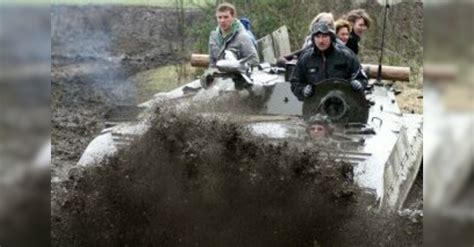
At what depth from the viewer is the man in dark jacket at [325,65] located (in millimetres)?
5215

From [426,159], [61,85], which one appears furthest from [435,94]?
[61,85]

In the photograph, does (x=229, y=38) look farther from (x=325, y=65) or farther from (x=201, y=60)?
(x=201, y=60)

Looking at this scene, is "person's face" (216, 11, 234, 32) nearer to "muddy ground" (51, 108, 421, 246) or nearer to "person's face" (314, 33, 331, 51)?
"person's face" (314, 33, 331, 51)

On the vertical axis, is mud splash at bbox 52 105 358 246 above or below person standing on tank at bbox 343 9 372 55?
below

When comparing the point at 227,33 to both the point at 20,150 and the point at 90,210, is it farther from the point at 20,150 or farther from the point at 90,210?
the point at 20,150

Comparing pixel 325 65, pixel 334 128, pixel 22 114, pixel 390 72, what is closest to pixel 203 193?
pixel 334 128

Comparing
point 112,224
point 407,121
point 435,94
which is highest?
point 435,94

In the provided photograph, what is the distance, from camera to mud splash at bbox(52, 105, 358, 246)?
484cm

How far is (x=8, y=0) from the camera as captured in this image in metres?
2.51

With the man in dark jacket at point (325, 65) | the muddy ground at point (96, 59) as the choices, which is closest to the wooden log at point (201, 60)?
the muddy ground at point (96, 59)

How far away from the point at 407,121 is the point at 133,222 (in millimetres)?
2243

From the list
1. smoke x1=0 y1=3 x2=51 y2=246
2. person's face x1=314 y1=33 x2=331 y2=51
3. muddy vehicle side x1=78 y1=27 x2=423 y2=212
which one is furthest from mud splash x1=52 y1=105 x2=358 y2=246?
smoke x1=0 y1=3 x2=51 y2=246

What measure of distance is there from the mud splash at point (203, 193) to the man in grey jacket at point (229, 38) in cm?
116

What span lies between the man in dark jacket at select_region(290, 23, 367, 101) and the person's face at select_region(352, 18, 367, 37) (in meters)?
0.80
